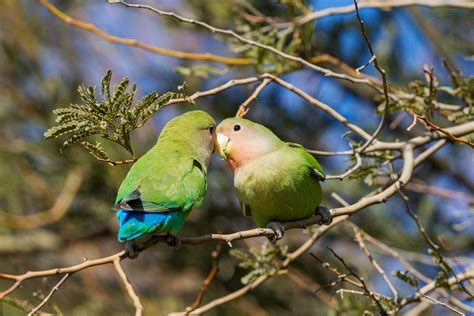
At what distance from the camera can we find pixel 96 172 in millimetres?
5680

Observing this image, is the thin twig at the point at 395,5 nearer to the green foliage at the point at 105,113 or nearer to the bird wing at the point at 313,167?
the bird wing at the point at 313,167

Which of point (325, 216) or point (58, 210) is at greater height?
point (325, 216)

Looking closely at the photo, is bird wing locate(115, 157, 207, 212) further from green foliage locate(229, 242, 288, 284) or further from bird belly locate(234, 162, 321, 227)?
green foliage locate(229, 242, 288, 284)

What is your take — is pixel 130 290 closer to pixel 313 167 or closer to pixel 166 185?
pixel 166 185

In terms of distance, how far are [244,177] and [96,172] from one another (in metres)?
2.70

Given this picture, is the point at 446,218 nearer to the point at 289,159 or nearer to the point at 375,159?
→ the point at 375,159

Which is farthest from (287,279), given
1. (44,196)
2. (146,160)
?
(146,160)

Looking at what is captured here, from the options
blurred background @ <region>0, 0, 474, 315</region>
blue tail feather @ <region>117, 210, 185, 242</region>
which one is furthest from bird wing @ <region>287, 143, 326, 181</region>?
blurred background @ <region>0, 0, 474, 315</region>

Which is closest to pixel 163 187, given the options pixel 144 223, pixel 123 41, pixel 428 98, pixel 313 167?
pixel 144 223

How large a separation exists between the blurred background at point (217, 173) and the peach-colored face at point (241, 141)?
1683 millimetres

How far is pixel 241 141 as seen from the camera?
3326 mm

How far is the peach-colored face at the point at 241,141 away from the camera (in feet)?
10.9

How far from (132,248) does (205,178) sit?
0.54m

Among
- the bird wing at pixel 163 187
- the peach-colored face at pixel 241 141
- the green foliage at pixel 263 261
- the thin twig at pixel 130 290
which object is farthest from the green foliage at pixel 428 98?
the thin twig at pixel 130 290
